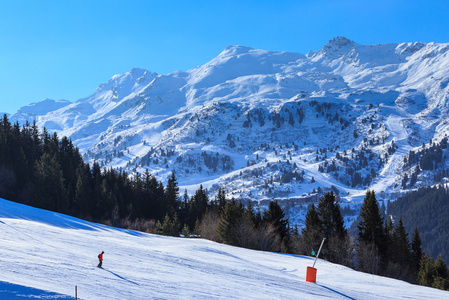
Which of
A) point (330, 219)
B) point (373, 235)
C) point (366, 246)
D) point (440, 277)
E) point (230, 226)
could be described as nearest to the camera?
point (440, 277)

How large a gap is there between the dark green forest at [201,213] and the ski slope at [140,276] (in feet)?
61.8

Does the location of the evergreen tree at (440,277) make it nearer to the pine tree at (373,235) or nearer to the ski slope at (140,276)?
the pine tree at (373,235)

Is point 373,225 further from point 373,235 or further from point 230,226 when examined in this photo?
point 230,226

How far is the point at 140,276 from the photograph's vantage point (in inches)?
810

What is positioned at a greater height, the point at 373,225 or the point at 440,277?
the point at 373,225

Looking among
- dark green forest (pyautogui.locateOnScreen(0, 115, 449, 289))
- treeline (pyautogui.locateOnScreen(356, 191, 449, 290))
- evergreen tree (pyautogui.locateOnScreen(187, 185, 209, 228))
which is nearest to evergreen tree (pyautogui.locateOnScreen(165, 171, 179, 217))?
dark green forest (pyautogui.locateOnScreen(0, 115, 449, 289))

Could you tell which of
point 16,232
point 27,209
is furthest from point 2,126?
point 16,232

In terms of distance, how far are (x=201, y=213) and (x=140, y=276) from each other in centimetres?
7102

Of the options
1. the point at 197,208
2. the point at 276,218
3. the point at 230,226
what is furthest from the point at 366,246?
the point at 197,208

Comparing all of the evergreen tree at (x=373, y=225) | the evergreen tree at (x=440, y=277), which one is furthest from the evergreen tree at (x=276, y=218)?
the evergreen tree at (x=440, y=277)

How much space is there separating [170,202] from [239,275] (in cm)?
6820

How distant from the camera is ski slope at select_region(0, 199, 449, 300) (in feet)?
52.2

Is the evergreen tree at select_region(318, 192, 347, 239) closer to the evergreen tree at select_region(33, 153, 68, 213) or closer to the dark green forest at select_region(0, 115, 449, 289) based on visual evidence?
the dark green forest at select_region(0, 115, 449, 289)

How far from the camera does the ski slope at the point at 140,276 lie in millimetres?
15906
